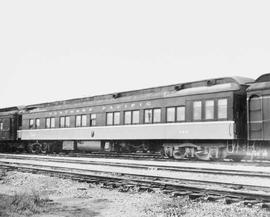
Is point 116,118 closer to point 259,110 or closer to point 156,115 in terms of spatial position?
point 156,115

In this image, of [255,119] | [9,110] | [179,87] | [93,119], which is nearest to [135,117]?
[179,87]

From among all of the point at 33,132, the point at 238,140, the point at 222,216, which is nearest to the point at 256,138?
the point at 238,140

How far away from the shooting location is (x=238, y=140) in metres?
17.0

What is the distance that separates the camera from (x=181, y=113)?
19141mm

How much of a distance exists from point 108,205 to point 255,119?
10.2 metres

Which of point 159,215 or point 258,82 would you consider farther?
point 258,82

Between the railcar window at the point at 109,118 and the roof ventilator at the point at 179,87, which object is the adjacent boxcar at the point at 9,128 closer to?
the railcar window at the point at 109,118

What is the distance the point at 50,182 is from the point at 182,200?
5289 millimetres

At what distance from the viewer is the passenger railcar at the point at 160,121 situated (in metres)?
17.3

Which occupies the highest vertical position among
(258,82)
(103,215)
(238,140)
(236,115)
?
(258,82)

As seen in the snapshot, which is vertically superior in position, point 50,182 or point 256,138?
point 256,138

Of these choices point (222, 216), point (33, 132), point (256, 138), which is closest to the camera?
point (222, 216)

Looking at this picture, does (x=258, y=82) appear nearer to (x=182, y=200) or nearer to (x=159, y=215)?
(x=182, y=200)

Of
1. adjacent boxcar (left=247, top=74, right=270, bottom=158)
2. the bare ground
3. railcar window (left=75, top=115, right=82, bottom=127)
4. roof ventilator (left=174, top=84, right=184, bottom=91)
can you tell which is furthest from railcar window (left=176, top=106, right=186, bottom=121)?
the bare ground
